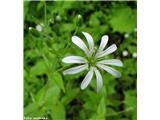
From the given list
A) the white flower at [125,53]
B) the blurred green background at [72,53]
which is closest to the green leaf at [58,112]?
the blurred green background at [72,53]

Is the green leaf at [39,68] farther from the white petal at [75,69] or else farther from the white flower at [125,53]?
the white flower at [125,53]

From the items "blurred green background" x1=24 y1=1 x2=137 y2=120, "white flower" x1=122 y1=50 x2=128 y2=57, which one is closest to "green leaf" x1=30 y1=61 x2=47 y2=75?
"blurred green background" x1=24 y1=1 x2=137 y2=120

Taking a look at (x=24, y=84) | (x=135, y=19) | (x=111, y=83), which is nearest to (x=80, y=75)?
(x=111, y=83)

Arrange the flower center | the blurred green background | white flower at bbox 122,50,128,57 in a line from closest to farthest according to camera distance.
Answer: the flower center
the blurred green background
white flower at bbox 122,50,128,57

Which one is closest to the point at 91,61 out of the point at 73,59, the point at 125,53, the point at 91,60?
the point at 91,60

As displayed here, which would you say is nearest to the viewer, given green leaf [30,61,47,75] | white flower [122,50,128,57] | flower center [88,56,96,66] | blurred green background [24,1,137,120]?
flower center [88,56,96,66]

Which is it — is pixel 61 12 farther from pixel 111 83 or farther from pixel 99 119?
pixel 99 119

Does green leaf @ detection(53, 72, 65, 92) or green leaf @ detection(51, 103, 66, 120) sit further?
green leaf @ detection(51, 103, 66, 120)

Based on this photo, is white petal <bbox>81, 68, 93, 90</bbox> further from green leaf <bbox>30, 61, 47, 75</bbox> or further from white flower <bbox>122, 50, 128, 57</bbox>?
white flower <bbox>122, 50, 128, 57</bbox>
